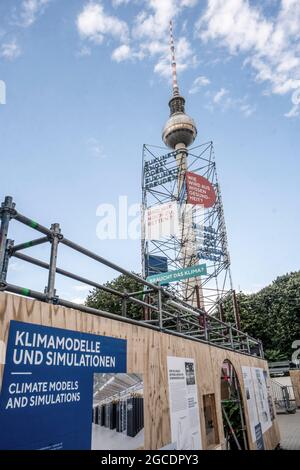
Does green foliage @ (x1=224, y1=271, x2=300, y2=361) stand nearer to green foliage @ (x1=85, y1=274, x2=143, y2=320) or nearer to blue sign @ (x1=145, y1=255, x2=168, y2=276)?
green foliage @ (x1=85, y1=274, x2=143, y2=320)

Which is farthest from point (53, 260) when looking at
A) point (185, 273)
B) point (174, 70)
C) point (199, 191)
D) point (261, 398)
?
point (174, 70)

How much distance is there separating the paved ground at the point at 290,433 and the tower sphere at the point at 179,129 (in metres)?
30.8

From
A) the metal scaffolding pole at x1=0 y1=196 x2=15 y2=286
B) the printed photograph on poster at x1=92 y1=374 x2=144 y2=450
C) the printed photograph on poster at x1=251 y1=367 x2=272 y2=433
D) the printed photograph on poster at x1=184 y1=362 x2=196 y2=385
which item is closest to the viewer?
the metal scaffolding pole at x1=0 y1=196 x2=15 y2=286

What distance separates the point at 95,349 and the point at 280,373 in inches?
994

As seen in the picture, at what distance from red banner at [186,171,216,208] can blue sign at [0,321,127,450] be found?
19401 mm

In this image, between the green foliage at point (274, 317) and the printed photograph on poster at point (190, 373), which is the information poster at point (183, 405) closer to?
the printed photograph on poster at point (190, 373)

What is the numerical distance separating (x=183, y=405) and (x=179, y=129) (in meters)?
37.1

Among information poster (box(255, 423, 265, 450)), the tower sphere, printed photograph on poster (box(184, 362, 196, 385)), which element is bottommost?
information poster (box(255, 423, 265, 450))

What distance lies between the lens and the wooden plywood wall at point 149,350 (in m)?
2.38

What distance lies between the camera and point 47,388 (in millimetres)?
2322

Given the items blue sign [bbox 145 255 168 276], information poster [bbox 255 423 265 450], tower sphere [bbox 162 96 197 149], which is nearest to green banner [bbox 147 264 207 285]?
blue sign [bbox 145 255 168 276]

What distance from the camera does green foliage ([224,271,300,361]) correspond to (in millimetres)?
26781

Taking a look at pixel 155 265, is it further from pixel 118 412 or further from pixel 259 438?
pixel 118 412
